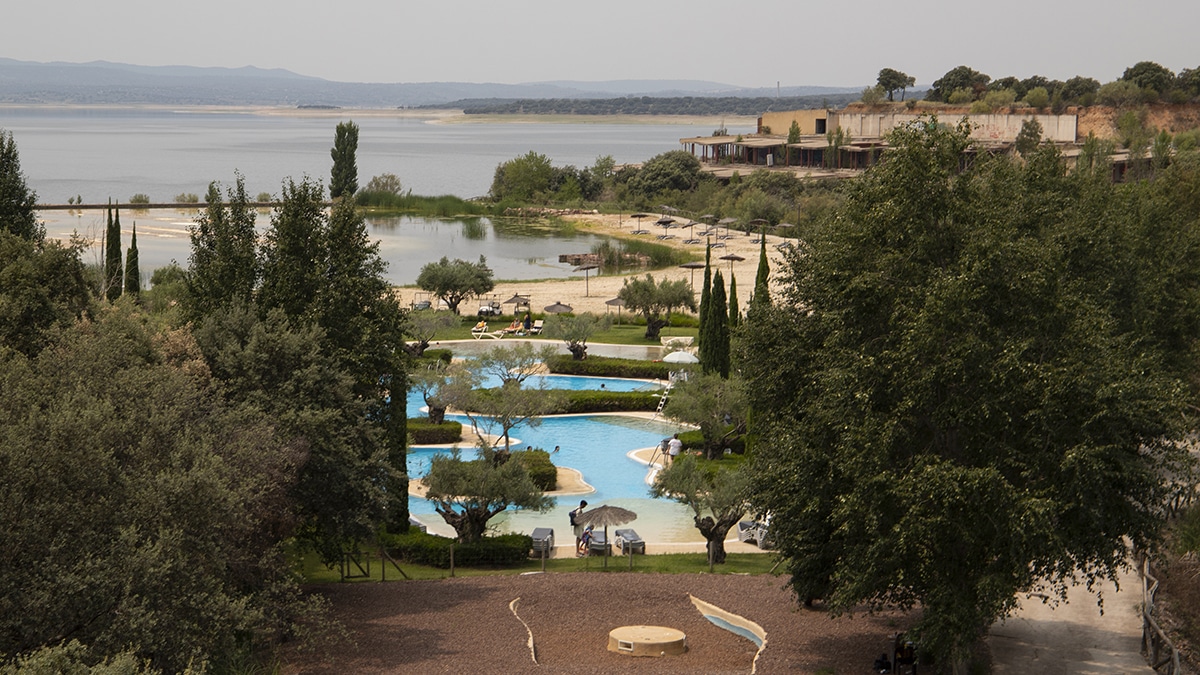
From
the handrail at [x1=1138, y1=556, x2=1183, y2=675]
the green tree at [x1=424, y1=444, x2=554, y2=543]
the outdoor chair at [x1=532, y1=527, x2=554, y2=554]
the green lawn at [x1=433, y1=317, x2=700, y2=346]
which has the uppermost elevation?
the green lawn at [x1=433, y1=317, x2=700, y2=346]

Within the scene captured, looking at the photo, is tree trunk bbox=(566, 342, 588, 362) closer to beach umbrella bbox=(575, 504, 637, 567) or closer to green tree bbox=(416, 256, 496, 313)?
green tree bbox=(416, 256, 496, 313)

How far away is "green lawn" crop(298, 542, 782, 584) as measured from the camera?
23.4 m

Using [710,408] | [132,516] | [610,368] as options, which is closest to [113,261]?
[610,368]

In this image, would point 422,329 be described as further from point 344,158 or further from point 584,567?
point 344,158

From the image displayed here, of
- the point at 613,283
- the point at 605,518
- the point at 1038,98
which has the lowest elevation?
the point at 605,518

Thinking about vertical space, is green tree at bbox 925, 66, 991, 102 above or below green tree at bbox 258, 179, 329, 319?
above

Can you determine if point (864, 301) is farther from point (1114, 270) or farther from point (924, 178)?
point (1114, 270)

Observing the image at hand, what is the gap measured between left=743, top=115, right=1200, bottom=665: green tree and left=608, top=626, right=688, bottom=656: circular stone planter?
228 cm

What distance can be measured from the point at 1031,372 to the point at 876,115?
420ft

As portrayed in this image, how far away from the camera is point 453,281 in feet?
174

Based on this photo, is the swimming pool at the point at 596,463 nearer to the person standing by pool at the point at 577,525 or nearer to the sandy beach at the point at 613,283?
the person standing by pool at the point at 577,525

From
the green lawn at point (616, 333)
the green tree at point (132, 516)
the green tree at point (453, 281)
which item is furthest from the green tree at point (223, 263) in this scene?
the green tree at point (453, 281)

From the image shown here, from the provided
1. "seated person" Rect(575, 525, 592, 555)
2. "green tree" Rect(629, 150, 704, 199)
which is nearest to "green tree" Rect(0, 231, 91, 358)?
"seated person" Rect(575, 525, 592, 555)

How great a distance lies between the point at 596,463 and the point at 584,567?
9.87 metres
